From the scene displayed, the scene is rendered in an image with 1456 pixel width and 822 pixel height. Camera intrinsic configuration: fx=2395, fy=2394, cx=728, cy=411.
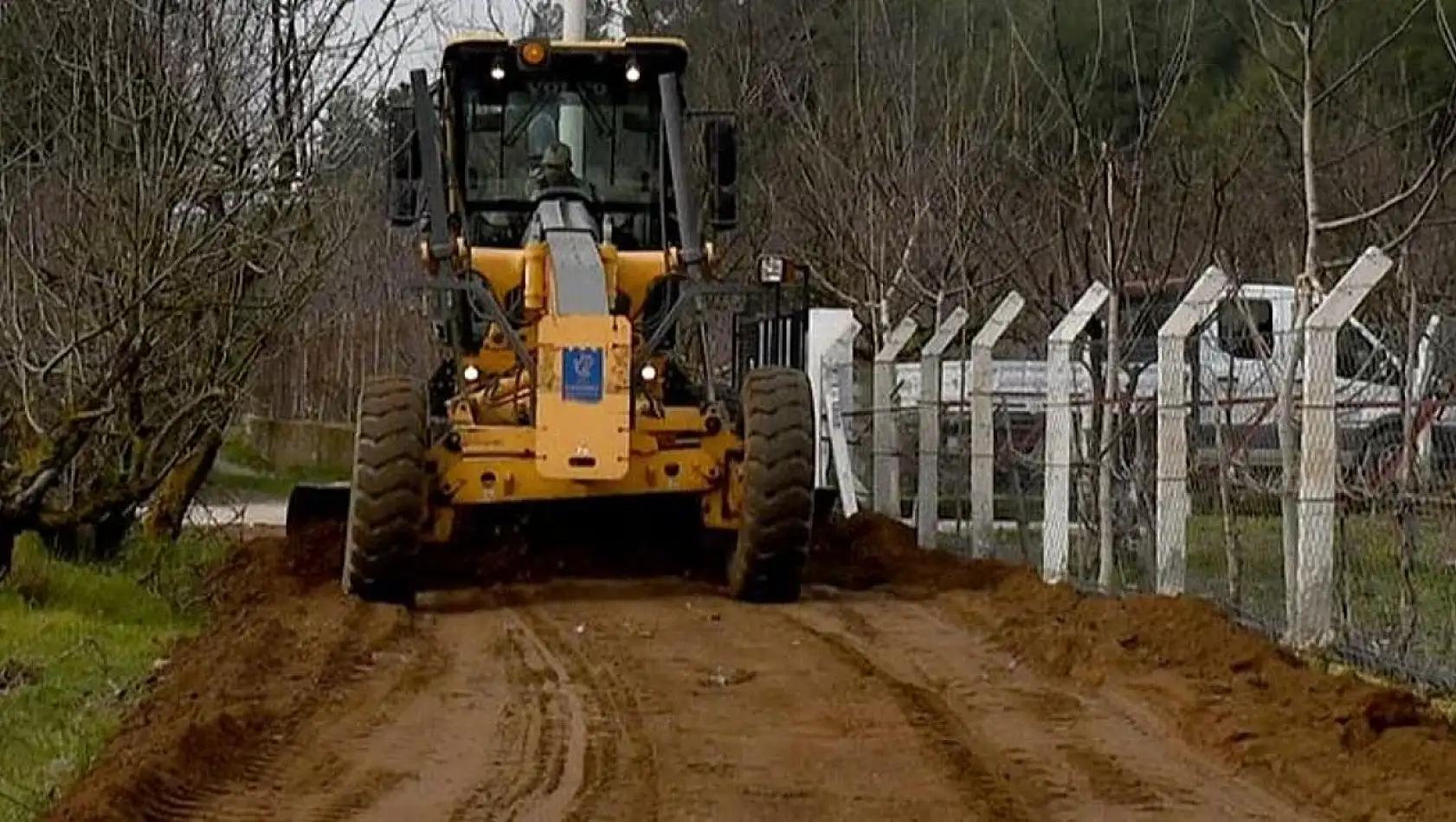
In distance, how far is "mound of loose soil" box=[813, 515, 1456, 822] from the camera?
826cm

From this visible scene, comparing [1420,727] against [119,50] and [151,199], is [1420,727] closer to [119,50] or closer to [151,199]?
[151,199]

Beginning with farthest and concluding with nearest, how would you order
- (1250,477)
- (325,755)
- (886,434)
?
1. (886,434)
2. (1250,477)
3. (325,755)

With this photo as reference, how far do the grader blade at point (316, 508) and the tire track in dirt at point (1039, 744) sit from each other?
4.82 meters

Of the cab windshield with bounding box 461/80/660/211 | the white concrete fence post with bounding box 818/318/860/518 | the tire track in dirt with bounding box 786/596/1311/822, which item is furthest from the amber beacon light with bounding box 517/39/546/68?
the white concrete fence post with bounding box 818/318/860/518

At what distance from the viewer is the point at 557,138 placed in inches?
612

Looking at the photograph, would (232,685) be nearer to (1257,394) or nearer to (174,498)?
(174,498)

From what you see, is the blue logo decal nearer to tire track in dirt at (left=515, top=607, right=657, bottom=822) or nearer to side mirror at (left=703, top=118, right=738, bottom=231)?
tire track in dirt at (left=515, top=607, right=657, bottom=822)

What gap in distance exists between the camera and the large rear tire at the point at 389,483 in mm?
13078

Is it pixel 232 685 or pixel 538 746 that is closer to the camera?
pixel 538 746

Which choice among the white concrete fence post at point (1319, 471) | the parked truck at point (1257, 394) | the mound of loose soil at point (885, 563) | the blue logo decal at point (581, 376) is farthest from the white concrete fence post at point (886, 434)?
the white concrete fence post at point (1319, 471)

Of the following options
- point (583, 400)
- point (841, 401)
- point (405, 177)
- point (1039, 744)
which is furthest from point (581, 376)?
point (841, 401)

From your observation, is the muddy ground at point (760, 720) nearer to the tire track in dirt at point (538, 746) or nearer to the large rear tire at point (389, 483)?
Answer: the tire track in dirt at point (538, 746)

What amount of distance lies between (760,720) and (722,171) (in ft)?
19.7

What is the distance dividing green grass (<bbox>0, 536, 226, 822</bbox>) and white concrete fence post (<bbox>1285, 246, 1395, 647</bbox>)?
5372 mm
